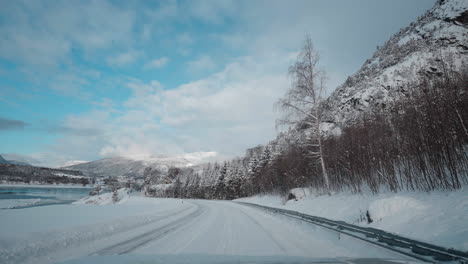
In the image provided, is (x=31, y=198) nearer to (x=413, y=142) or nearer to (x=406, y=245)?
(x=406, y=245)

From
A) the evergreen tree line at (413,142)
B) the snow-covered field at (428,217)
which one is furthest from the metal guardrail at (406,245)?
the evergreen tree line at (413,142)

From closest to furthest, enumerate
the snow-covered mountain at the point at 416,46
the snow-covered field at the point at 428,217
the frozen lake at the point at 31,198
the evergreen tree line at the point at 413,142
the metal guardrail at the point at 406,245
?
1. the metal guardrail at the point at 406,245
2. the snow-covered field at the point at 428,217
3. the evergreen tree line at the point at 413,142
4. the snow-covered mountain at the point at 416,46
5. the frozen lake at the point at 31,198

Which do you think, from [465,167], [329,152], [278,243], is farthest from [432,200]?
[329,152]

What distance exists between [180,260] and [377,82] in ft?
161

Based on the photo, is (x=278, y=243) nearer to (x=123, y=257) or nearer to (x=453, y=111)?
(x=123, y=257)

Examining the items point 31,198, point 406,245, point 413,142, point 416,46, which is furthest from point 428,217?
point 31,198

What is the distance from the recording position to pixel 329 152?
1677 cm

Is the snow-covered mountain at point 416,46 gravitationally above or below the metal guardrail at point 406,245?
above

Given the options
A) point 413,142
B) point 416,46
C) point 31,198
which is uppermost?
point 416,46

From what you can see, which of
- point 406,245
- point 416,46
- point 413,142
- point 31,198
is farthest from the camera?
point 31,198

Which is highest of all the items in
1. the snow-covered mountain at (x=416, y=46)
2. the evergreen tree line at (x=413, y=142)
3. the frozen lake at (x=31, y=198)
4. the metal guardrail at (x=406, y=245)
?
the snow-covered mountain at (x=416, y=46)

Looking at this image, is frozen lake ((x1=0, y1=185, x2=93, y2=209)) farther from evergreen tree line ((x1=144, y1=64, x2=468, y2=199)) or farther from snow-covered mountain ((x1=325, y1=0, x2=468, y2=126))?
snow-covered mountain ((x1=325, y1=0, x2=468, y2=126))

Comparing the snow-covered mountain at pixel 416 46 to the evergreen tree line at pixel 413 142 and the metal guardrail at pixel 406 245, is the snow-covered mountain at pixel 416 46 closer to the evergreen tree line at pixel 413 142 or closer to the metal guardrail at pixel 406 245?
the evergreen tree line at pixel 413 142

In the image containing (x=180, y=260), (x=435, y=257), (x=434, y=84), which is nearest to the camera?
(x=435, y=257)
